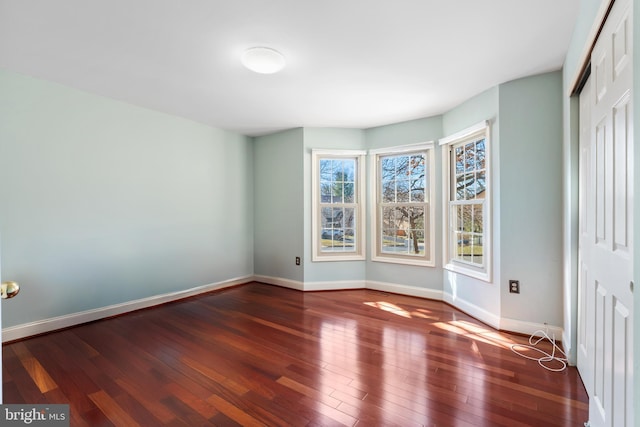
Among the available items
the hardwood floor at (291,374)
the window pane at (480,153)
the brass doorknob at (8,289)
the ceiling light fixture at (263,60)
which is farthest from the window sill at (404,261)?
the brass doorknob at (8,289)

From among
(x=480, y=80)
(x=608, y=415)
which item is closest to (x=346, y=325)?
(x=608, y=415)

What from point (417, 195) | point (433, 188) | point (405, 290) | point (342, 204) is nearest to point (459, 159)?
point (433, 188)

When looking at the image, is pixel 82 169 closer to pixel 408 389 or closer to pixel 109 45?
pixel 109 45

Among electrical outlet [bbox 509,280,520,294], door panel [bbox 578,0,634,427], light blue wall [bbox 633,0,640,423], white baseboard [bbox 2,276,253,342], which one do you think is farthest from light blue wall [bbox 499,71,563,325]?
white baseboard [bbox 2,276,253,342]

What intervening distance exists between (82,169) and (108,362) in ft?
6.29

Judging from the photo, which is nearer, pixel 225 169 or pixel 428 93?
pixel 428 93

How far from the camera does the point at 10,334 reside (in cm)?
258

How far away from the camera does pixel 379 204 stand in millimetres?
4277

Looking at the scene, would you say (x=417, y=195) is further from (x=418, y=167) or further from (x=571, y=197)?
(x=571, y=197)

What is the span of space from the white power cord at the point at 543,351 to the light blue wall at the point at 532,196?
0.13 m

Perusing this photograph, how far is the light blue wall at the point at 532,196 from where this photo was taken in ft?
8.54

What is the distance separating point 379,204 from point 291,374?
2722mm

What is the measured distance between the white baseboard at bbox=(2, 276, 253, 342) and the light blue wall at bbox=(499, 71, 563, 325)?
3.71m

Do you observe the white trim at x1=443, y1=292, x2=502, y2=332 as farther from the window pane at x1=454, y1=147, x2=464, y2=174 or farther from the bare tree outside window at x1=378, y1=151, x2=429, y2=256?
the window pane at x1=454, y1=147, x2=464, y2=174
